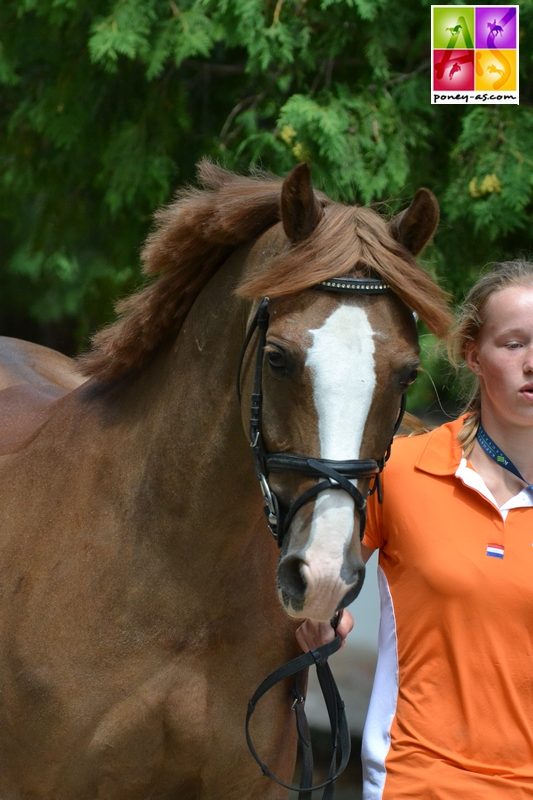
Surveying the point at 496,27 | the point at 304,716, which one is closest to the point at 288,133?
the point at 496,27

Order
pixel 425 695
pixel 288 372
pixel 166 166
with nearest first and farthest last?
pixel 288 372 < pixel 425 695 < pixel 166 166

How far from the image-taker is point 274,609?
9.39 ft

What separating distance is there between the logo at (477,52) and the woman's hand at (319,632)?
2310 millimetres

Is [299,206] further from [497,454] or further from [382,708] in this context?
[382,708]

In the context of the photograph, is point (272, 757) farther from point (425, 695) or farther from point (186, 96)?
point (186, 96)

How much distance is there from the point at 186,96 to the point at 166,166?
0.33 m

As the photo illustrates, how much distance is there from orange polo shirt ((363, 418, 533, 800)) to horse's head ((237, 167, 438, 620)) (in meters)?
0.20

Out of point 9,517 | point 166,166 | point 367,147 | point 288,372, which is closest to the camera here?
point 288,372

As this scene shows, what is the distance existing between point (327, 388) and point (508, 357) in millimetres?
535

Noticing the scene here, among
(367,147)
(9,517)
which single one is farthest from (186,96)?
(9,517)

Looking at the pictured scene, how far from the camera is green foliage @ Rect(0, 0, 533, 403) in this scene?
4344 mm

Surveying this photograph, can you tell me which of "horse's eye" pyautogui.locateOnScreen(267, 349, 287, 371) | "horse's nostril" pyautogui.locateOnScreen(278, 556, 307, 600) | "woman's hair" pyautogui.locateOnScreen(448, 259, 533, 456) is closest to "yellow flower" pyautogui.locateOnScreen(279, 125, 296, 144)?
"woman's hair" pyautogui.locateOnScreen(448, 259, 533, 456)

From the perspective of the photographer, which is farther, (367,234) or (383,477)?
(383,477)

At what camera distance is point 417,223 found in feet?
8.45
